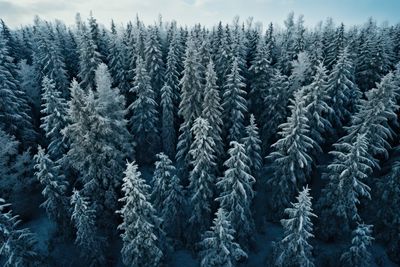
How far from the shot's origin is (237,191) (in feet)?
78.7

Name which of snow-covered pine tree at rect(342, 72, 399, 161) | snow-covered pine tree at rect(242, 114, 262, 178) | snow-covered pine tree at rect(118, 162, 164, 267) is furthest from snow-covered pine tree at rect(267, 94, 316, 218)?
snow-covered pine tree at rect(118, 162, 164, 267)

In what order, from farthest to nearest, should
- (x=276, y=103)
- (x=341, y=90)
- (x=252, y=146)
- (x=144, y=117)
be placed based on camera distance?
1. (x=144, y=117)
2. (x=276, y=103)
3. (x=341, y=90)
4. (x=252, y=146)

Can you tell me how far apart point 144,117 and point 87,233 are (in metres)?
16.1

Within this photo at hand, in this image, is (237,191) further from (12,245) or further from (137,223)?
(12,245)

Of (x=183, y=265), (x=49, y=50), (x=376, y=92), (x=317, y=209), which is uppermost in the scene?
(x=49, y=50)

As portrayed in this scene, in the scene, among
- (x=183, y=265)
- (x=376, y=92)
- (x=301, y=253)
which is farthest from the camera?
(x=183, y=265)

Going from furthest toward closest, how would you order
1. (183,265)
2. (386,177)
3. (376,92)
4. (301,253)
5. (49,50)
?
1. (49,50)
2. (183,265)
3. (386,177)
4. (376,92)
5. (301,253)

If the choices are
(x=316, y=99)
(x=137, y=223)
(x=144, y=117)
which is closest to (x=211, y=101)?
(x=144, y=117)

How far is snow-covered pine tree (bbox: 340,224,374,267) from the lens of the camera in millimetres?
21516

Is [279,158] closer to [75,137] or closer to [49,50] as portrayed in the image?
[75,137]

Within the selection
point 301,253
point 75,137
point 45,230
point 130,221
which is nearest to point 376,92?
point 301,253

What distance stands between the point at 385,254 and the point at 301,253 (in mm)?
14756

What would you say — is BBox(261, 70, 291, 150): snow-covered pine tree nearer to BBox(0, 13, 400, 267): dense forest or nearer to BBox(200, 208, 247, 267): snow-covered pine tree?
BBox(0, 13, 400, 267): dense forest

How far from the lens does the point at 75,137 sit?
25672 mm
